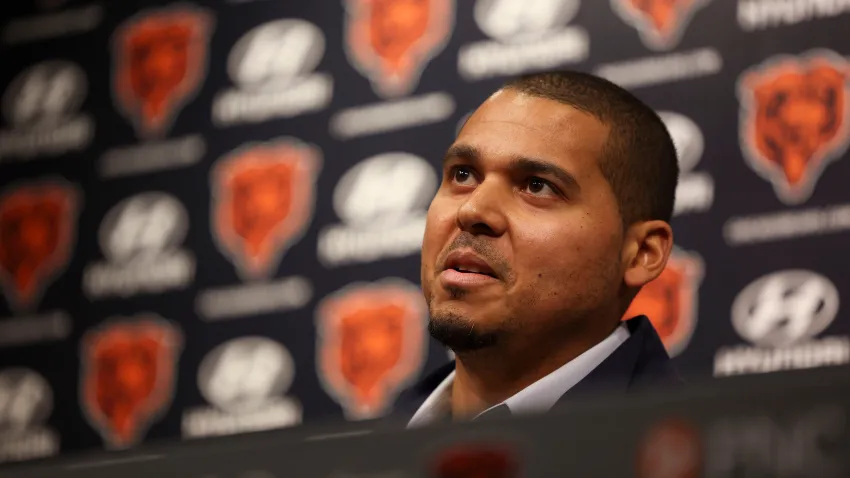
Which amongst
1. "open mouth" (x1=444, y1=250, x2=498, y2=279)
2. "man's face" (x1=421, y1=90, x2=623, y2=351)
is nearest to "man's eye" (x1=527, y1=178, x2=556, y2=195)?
"man's face" (x1=421, y1=90, x2=623, y2=351)

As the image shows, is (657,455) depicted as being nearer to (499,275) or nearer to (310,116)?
(499,275)

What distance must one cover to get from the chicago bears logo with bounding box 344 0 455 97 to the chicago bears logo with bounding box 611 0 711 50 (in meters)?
0.42

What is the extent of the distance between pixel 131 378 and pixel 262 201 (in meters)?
0.52

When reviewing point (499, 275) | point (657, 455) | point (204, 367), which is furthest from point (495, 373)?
point (204, 367)

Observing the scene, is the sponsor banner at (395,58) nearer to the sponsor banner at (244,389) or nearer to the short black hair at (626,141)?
the sponsor banner at (244,389)

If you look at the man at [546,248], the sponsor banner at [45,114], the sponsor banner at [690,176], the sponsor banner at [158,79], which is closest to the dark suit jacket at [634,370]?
the man at [546,248]

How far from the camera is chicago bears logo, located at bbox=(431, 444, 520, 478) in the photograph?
44 centimetres

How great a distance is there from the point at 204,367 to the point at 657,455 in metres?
2.33

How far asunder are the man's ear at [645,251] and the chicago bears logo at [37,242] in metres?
1.80

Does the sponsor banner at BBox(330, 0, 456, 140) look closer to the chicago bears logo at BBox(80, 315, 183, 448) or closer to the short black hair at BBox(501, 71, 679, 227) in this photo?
the chicago bears logo at BBox(80, 315, 183, 448)

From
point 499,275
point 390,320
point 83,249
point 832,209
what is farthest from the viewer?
point 83,249

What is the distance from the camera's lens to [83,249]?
287 cm

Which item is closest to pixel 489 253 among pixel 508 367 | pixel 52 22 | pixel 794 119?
pixel 508 367

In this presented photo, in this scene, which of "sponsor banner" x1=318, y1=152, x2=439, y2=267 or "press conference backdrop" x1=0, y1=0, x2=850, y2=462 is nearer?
"press conference backdrop" x1=0, y1=0, x2=850, y2=462
